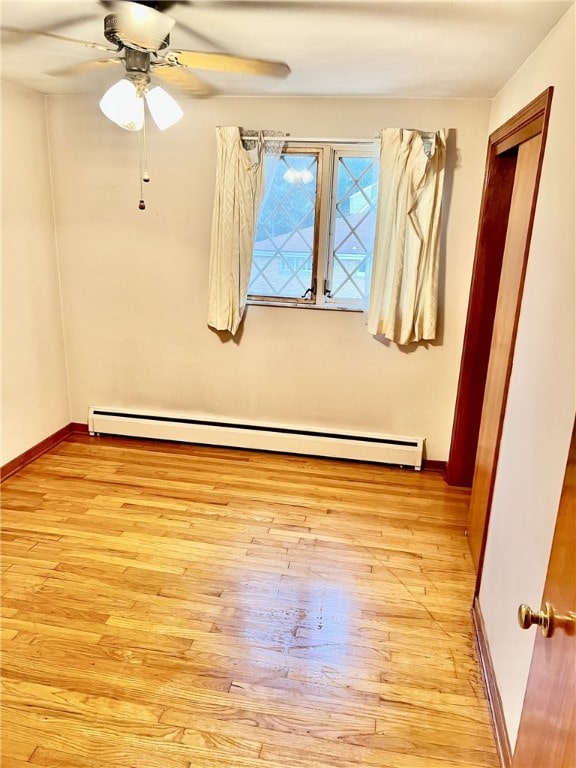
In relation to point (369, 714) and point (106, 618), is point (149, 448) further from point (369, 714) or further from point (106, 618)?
point (369, 714)

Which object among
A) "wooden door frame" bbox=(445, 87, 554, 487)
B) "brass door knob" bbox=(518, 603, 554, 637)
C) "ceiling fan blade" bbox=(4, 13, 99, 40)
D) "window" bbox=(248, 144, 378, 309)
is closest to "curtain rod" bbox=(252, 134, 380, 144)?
"window" bbox=(248, 144, 378, 309)

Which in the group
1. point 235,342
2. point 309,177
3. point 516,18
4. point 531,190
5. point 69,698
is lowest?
point 69,698

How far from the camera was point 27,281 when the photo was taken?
3.27m

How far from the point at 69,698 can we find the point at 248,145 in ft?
9.54

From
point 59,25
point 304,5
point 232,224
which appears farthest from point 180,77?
point 232,224

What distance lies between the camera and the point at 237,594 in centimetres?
228

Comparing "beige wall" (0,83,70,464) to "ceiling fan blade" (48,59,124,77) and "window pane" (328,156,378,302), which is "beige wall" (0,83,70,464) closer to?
"ceiling fan blade" (48,59,124,77)

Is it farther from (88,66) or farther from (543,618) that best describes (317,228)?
(543,618)

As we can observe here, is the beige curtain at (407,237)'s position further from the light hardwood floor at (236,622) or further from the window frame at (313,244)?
the light hardwood floor at (236,622)

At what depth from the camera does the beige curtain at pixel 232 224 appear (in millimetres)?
3080

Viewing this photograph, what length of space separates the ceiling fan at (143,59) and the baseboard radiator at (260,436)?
82.5 inches

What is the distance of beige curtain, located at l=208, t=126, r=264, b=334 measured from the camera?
3.08m

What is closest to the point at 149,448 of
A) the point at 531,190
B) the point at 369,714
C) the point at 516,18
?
the point at 369,714

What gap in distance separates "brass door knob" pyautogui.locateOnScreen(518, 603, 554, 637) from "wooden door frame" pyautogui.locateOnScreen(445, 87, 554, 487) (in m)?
1.96
